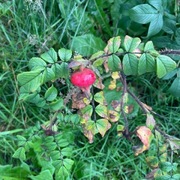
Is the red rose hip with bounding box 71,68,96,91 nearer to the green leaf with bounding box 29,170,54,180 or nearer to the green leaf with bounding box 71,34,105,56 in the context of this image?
the green leaf with bounding box 29,170,54,180

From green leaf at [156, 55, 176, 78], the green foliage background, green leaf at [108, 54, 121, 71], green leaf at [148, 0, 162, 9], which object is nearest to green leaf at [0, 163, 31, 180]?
the green foliage background

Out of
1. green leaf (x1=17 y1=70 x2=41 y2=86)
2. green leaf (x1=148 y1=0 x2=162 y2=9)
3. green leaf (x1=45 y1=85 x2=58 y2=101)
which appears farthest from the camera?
green leaf (x1=148 y1=0 x2=162 y2=9)

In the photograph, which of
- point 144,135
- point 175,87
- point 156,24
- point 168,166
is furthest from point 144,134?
point 156,24

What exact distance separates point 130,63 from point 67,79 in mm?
445

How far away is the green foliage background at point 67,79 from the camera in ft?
5.28

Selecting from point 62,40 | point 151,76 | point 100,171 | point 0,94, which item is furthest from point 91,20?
point 100,171

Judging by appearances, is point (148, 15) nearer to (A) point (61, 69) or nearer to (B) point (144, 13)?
(B) point (144, 13)

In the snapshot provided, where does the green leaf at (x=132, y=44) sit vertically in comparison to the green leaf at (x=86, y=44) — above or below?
above

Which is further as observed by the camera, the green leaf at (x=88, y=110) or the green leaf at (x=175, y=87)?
the green leaf at (x=175, y=87)

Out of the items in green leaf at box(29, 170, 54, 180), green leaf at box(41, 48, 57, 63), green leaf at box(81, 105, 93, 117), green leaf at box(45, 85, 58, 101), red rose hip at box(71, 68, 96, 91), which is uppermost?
green leaf at box(41, 48, 57, 63)

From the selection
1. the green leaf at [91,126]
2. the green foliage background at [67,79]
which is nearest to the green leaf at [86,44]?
the green foliage background at [67,79]

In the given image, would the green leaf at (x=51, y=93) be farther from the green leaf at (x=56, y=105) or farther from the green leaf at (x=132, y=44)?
the green leaf at (x=132, y=44)

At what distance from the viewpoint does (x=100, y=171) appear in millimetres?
1647

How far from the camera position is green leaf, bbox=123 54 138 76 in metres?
1.29
